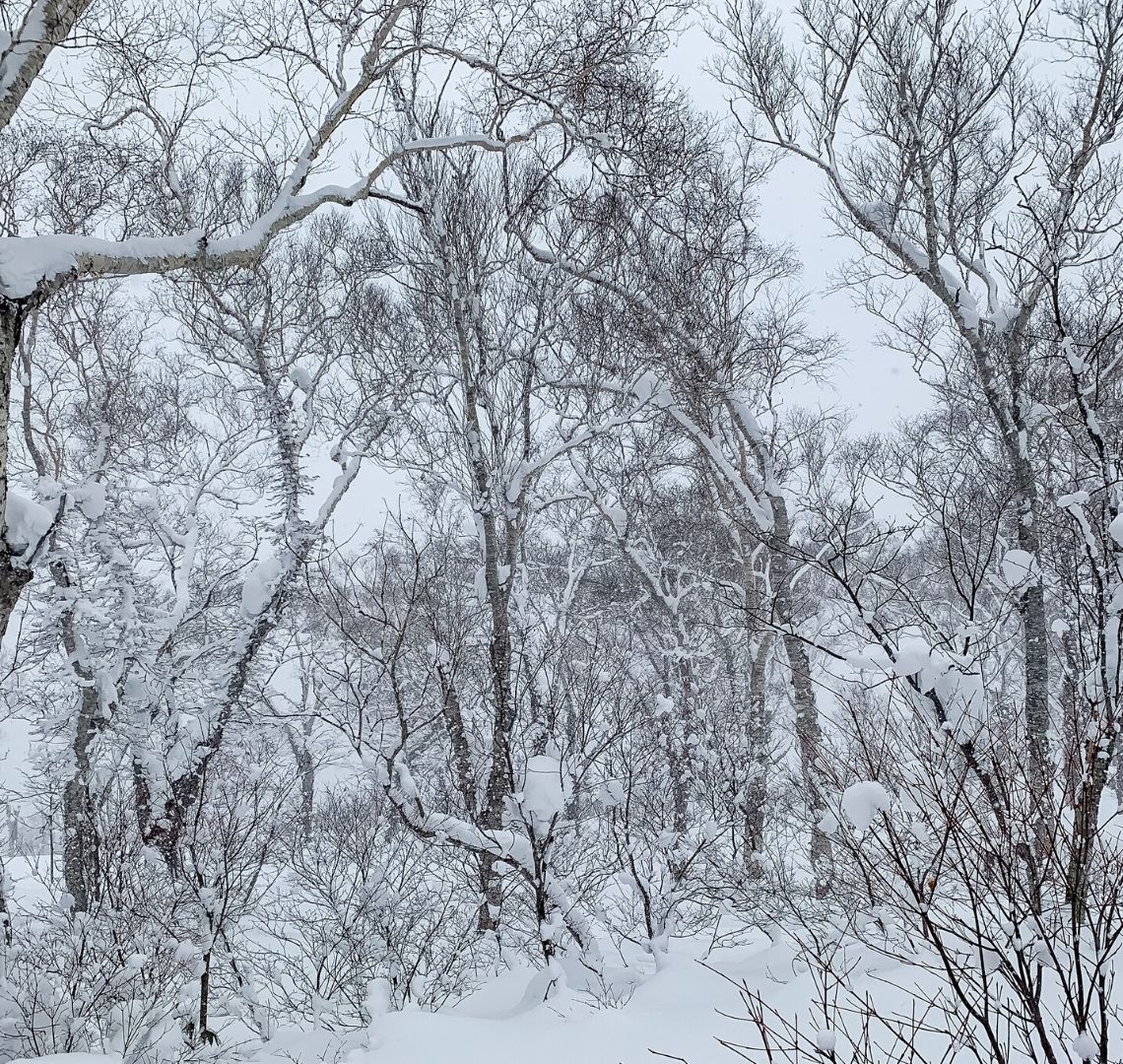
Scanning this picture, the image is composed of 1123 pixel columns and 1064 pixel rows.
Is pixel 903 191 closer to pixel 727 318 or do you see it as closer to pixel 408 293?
pixel 727 318

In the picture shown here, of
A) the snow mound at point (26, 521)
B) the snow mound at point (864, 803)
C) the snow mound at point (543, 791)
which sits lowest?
the snow mound at point (543, 791)

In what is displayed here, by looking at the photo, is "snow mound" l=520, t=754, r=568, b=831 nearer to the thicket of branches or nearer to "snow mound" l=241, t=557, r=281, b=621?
the thicket of branches

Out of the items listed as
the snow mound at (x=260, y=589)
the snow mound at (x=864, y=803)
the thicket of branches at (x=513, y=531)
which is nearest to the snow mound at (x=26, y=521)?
the thicket of branches at (x=513, y=531)

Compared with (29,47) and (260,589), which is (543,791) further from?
(260,589)

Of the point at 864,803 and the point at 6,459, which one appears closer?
the point at 864,803

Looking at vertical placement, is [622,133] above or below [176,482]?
above

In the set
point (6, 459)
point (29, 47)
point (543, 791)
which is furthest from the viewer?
point (543, 791)

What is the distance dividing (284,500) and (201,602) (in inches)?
107

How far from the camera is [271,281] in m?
10.6

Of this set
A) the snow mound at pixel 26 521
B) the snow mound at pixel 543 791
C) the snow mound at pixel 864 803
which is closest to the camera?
the snow mound at pixel 864 803

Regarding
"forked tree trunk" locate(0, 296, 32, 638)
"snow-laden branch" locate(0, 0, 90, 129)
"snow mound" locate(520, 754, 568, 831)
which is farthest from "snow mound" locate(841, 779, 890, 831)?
"snow-laden branch" locate(0, 0, 90, 129)

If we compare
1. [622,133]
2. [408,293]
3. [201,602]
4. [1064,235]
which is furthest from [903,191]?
[201,602]

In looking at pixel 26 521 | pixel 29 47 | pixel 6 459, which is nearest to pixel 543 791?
pixel 26 521

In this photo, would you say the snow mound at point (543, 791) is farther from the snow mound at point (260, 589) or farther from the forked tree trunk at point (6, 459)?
the snow mound at point (260, 589)
